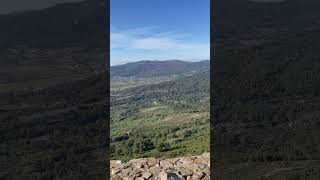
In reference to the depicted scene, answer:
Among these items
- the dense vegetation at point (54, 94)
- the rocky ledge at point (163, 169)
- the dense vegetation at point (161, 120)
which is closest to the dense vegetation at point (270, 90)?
the dense vegetation at point (54, 94)

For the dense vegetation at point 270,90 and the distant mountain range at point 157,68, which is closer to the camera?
the dense vegetation at point 270,90

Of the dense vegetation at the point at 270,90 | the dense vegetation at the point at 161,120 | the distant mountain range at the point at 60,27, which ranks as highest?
the distant mountain range at the point at 60,27

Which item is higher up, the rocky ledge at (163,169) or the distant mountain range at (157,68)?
the distant mountain range at (157,68)

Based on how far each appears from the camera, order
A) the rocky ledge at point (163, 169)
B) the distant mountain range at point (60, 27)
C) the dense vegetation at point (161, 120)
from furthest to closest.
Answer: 1. the dense vegetation at point (161, 120)
2. the rocky ledge at point (163, 169)
3. the distant mountain range at point (60, 27)

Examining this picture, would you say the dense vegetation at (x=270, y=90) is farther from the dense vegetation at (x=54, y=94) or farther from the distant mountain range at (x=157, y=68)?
the distant mountain range at (x=157, y=68)

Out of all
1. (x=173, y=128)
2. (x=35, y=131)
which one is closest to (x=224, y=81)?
(x=35, y=131)

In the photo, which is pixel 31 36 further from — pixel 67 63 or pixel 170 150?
pixel 170 150
